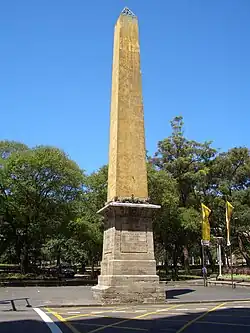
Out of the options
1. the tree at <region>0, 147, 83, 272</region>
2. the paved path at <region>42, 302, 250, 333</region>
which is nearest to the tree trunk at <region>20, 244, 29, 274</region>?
the tree at <region>0, 147, 83, 272</region>

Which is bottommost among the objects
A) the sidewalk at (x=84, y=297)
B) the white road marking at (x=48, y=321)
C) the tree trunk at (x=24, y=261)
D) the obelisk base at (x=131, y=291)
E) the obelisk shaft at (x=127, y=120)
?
the white road marking at (x=48, y=321)

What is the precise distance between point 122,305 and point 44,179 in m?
22.3

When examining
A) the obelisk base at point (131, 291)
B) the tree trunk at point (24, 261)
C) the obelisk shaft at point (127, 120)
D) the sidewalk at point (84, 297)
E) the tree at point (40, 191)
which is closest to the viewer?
the obelisk base at point (131, 291)

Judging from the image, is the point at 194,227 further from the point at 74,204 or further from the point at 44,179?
the point at 44,179

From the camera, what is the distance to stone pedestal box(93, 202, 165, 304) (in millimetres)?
17672

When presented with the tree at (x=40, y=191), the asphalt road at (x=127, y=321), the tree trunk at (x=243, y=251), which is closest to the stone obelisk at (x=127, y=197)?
the asphalt road at (x=127, y=321)

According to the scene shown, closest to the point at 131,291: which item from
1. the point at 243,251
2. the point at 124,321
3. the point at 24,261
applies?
the point at 124,321

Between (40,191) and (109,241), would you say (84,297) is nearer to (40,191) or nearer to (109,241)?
(109,241)

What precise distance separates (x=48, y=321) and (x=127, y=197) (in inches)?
308

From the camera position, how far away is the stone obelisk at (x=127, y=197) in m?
17.9

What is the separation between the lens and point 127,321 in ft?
38.8

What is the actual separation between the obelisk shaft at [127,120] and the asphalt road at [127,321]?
20.7ft

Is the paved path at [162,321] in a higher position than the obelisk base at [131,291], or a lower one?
lower

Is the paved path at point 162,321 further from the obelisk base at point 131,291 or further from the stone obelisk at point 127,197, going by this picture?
the stone obelisk at point 127,197
